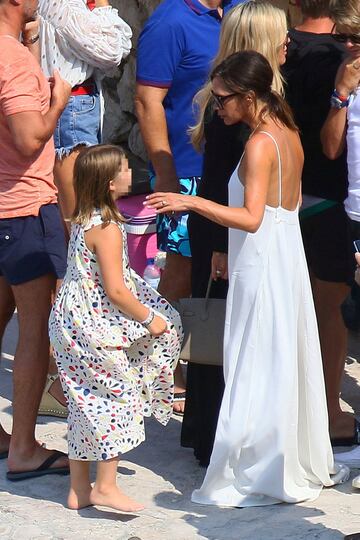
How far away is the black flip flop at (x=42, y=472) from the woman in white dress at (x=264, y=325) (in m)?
0.61

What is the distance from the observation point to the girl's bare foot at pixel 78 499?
407cm

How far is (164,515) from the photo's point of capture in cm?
403

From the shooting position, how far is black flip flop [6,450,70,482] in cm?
436

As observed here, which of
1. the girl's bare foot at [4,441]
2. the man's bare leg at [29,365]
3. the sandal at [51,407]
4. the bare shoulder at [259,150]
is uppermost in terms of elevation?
the bare shoulder at [259,150]

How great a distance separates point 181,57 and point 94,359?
146 centimetres

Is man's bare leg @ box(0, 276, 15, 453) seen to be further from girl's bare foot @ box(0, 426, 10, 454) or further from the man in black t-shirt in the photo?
the man in black t-shirt

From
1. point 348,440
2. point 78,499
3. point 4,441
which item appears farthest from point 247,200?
point 4,441

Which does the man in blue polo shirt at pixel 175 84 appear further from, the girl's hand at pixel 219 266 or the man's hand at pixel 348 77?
Result: the man's hand at pixel 348 77

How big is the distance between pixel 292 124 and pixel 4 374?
2249mm

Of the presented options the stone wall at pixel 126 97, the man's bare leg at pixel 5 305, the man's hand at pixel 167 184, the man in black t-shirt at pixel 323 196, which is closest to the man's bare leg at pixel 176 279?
the man's hand at pixel 167 184

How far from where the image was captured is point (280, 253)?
12.9 feet

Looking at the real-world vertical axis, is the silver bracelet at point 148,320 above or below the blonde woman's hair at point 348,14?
below

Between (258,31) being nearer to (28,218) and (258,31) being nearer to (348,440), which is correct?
(28,218)

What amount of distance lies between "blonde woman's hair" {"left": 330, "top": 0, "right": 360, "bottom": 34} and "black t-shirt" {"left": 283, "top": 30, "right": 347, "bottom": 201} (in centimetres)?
46
